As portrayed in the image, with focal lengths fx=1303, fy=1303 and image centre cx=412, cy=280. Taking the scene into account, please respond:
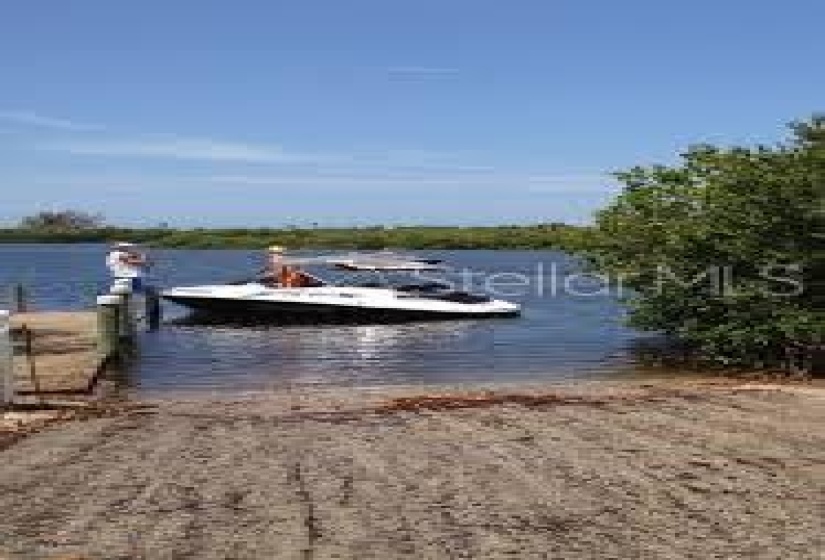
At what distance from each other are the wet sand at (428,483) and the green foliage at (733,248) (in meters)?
5.73

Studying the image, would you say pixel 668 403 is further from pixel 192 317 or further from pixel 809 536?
pixel 192 317

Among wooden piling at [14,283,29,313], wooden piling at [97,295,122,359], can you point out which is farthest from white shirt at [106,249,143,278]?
wooden piling at [97,295,122,359]

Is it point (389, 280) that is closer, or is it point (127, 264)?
point (127, 264)

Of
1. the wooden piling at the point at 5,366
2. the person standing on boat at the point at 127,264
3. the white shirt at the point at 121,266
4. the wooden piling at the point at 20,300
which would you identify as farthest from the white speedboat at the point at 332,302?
the wooden piling at the point at 5,366

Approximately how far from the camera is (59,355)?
74.3ft

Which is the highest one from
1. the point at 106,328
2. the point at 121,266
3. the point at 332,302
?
the point at 121,266

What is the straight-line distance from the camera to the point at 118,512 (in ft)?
29.0

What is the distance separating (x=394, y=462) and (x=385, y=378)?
1230cm

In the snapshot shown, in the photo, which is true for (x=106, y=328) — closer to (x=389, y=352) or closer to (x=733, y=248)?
(x=389, y=352)

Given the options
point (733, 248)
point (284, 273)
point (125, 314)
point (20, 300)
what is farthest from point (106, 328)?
point (284, 273)

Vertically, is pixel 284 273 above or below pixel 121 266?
below

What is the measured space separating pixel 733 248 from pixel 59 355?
1153 cm

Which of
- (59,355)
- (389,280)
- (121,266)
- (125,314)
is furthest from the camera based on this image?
(389,280)

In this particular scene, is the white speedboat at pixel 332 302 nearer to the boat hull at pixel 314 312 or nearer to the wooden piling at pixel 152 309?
the boat hull at pixel 314 312
